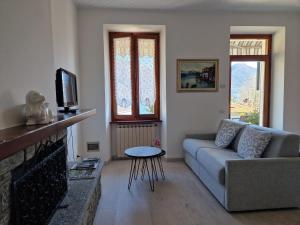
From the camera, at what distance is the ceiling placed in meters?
3.71

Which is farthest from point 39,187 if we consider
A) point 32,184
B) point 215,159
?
point 215,159

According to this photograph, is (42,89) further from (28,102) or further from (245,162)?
(245,162)

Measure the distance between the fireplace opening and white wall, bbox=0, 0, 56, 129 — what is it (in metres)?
0.29

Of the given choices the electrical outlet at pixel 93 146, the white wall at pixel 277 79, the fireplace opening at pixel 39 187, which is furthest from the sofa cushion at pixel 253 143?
the electrical outlet at pixel 93 146

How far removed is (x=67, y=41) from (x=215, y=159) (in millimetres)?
2602

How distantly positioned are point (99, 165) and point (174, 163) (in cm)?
184

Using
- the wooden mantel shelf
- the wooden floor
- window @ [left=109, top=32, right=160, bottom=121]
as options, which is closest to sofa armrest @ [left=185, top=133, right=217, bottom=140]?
the wooden floor

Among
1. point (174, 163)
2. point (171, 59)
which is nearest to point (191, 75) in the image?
point (171, 59)

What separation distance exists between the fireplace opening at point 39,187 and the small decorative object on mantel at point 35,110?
9.2 inches

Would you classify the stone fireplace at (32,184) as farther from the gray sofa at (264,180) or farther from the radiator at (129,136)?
the radiator at (129,136)

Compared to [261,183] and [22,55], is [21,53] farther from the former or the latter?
[261,183]

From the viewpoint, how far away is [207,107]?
4.36 m

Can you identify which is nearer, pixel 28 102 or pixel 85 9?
pixel 28 102

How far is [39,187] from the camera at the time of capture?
1.47 meters
